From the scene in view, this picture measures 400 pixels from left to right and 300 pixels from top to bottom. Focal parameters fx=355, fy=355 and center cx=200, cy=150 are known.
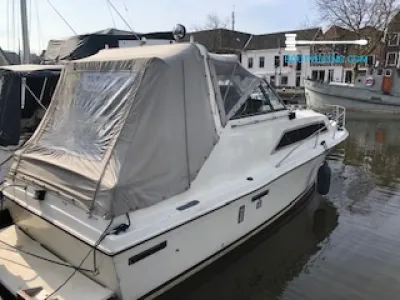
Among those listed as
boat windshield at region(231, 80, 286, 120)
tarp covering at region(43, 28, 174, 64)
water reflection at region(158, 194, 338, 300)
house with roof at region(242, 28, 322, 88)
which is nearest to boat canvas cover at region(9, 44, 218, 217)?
boat windshield at region(231, 80, 286, 120)

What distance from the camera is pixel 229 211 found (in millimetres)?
3910

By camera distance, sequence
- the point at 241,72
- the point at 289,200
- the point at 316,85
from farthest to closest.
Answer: the point at 316,85 → the point at 289,200 → the point at 241,72

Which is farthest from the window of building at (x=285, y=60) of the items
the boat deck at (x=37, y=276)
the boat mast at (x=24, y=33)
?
the boat deck at (x=37, y=276)

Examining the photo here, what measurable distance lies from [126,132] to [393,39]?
34.4 metres

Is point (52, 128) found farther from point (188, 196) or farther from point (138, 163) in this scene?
point (188, 196)

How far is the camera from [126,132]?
3.11 meters

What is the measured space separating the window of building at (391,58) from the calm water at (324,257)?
29.3 m

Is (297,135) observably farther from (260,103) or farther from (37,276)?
(37,276)

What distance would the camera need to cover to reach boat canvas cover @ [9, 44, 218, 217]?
3020 millimetres

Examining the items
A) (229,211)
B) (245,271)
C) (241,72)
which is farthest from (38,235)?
(241,72)

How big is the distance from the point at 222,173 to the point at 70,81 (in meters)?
1.98

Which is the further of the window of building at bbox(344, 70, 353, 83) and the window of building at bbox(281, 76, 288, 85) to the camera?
the window of building at bbox(281, 76, 288, 85)

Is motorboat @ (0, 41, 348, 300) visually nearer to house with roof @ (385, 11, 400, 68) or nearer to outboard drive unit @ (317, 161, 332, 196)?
outboard drive unit @ (317, 161, 332, 196)

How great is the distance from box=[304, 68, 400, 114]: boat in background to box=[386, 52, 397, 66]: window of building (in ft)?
44.1
